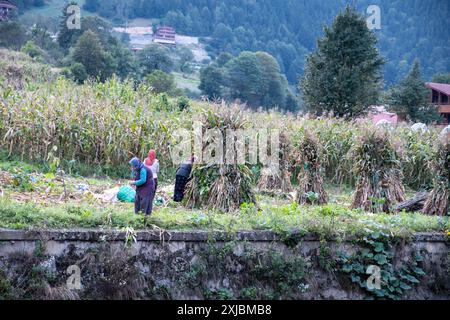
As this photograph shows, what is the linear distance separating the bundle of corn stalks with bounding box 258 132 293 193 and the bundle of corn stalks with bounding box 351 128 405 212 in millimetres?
1989

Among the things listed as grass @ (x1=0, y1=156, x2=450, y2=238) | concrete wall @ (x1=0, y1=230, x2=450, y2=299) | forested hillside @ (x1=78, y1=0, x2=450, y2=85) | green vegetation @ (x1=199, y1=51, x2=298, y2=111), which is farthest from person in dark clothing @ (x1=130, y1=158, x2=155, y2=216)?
forested hillside @ (x1=78, y1=0, x2=450, y2=85)

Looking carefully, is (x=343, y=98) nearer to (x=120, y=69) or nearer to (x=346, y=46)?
(x=346, y=46)

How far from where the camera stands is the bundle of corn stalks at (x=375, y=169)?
468 inches

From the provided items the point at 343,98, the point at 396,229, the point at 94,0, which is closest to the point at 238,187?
the point at 396,229

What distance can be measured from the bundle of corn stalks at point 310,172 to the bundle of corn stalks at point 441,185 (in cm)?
209

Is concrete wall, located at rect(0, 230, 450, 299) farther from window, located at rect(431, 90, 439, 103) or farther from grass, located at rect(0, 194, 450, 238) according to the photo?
window, located at rect(431, 90, 439, 103)

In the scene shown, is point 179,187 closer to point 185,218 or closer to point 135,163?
point 185,218

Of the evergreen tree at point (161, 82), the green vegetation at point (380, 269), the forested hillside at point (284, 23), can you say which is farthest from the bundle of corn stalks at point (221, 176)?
the forested hillside at point (284, 23)

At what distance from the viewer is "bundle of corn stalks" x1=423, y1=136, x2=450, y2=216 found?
11.3 meters

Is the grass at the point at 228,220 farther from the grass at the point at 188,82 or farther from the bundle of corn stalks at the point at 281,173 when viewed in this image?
the grass at the point at 188,82

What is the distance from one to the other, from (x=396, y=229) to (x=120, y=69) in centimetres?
2931

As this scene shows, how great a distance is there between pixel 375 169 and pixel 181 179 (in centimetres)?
386

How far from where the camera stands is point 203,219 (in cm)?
870

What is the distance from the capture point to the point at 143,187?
351 inches
